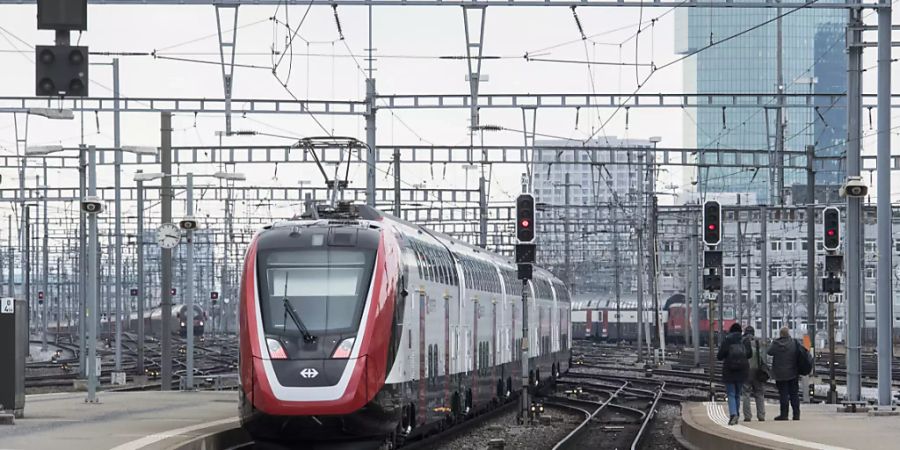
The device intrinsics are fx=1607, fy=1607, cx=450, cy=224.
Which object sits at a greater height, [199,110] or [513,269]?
[199,110]

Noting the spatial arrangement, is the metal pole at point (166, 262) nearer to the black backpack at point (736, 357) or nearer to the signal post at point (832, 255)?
the signal post at point (832, 255)

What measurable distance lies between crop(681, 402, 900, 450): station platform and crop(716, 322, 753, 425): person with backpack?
0.40 metres

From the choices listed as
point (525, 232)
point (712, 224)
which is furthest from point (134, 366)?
point (525, 232)

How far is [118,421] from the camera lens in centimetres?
2414

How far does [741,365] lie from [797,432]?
8.74 feet

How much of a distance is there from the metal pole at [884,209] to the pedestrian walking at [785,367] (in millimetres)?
2128

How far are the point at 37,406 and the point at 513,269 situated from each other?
47.3 feet

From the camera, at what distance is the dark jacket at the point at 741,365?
2478 centimetres

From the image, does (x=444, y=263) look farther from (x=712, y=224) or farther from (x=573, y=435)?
(x=712, y=224)

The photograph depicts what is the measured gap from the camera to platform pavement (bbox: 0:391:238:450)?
65.2ft

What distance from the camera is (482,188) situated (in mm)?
57750

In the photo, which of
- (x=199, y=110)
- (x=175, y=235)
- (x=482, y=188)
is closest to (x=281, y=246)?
(x=175, y=235)

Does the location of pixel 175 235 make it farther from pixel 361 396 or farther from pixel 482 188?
pixel 482 188

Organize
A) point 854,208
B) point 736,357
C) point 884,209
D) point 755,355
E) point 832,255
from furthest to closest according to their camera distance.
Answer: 1. point 832,255
2. point 854,208
3. point 884,209
4. point 755,355
5. point 736,357
